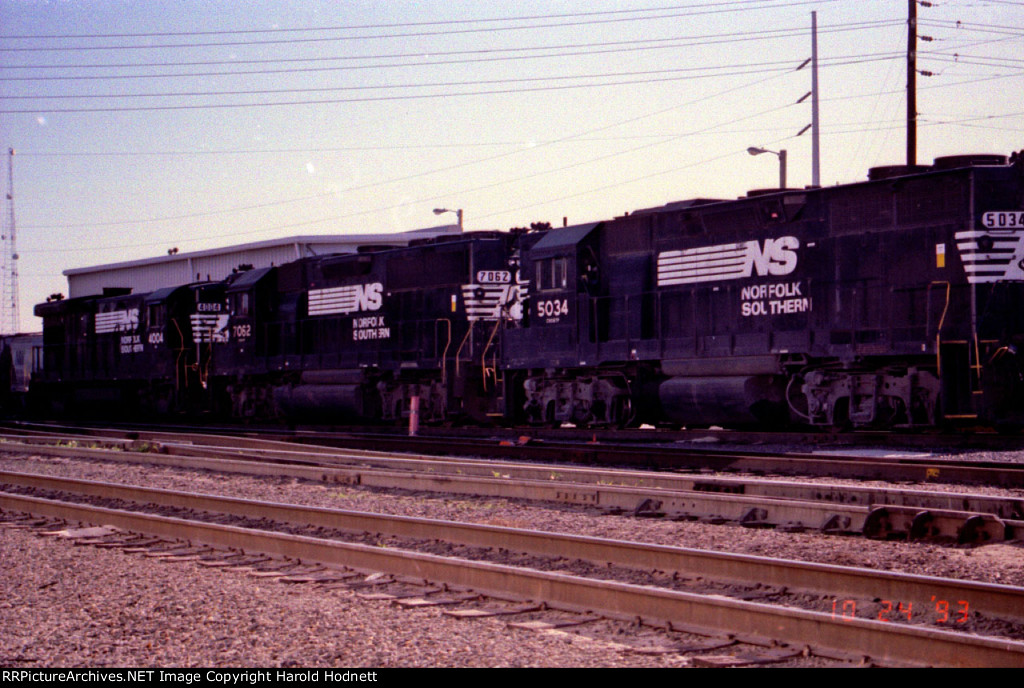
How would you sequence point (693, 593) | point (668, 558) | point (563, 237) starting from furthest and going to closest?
1. point (563, 237)
2. point (668, 558)
3. point (693, 593)

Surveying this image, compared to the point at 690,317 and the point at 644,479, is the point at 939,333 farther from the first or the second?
the point at 644,479

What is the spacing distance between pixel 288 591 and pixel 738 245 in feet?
36.5

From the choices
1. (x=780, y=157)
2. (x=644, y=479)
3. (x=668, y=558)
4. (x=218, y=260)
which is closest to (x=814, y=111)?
(x=780, y=157)

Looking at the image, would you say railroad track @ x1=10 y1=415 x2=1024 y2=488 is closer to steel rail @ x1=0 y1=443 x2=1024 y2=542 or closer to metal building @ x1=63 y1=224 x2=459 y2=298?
steel rail @ x1=0 y1=443 x2=1024 y2=542

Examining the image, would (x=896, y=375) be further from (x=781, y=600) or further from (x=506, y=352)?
(x=781, y=600)

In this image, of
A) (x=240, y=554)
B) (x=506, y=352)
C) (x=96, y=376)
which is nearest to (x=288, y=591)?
(x=240, y=554)

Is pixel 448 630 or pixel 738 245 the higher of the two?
pixel 738 245

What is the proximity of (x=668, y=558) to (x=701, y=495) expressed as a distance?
2507 mm

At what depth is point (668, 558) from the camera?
284 inches

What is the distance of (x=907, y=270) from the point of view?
1479cm

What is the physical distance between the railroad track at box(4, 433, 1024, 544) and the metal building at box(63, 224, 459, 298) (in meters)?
32.5

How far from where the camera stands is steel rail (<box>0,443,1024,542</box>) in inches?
311

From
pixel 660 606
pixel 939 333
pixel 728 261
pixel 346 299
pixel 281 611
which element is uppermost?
pixel 728 261

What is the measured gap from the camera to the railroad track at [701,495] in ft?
26.4
